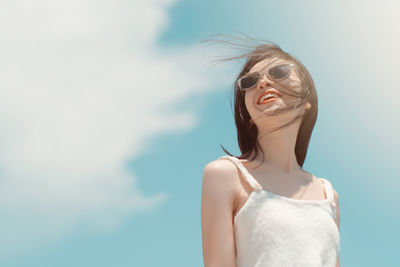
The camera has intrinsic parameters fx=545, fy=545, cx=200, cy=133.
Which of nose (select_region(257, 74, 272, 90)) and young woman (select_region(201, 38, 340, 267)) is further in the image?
nose (select_region(257, 74, 272, 90))

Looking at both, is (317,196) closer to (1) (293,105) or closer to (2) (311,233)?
(2) (311,233)

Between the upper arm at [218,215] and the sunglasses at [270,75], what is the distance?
3.03ft

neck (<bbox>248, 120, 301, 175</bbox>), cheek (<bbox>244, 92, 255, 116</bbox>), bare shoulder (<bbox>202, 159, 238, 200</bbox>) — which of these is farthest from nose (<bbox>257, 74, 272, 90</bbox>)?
bare shoulder (<bbox>202, 159, 238, 200</bbox>)

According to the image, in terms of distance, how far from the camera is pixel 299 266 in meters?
4.71

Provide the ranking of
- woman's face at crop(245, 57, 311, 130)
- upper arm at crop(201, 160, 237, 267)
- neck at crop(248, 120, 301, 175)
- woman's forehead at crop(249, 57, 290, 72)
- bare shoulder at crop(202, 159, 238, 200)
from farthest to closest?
woman's forehead at crop(249, 57, 290, 72) → neck at crop(248, 120, 301, 175) → woman's face at crop(245, 57, 311, 130) → bare shoulder at crop(202, 159, 238, 200) → upper arm at crop(201, 160, 237, 267)

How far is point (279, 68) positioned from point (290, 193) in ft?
3.97

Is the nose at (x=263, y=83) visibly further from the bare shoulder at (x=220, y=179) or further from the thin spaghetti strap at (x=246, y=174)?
the bare shoulder at (x=220, y=179)

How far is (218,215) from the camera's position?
4.74 meters

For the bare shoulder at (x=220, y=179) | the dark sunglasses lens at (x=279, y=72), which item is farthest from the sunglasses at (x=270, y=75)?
the bare shoulder at (x=220, y=179)

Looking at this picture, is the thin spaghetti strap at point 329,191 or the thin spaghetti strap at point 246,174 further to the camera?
the thin spaghetti strap at point 329,191

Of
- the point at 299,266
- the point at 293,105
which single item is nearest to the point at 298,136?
the point at 293,105

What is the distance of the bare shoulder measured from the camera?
190 inches

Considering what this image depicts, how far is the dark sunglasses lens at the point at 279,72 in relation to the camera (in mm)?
5258

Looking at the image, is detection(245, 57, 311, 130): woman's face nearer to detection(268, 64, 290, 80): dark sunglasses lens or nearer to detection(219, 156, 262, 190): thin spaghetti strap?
detection(268, 64, 290, 80): dark sunglasses lens
